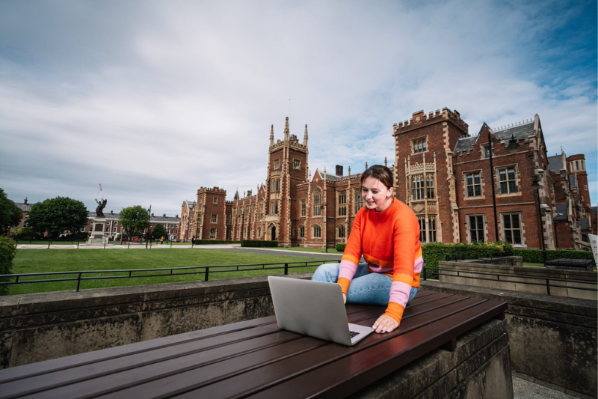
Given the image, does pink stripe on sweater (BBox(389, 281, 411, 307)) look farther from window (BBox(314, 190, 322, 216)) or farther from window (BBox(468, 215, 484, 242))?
window (BBox(314, 190, 322, 216))

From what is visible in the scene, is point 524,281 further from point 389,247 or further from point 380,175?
point 380,175

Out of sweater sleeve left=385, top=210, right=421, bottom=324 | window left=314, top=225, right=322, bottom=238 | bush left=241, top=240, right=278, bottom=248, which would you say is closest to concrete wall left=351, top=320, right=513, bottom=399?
sweater sleeve left=385, top=210, right=421, bottom=324


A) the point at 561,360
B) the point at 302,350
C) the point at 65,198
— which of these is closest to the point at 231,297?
the point at 302,350

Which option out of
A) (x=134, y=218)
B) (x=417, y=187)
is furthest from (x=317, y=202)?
(x=134, y=218)

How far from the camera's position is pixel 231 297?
4.61 m

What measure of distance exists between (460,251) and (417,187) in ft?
36.8

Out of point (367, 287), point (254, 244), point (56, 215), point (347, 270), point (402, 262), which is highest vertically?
point (56, 215)

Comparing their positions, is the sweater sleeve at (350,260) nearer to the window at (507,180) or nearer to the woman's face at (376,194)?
the woman's face at (376,194)

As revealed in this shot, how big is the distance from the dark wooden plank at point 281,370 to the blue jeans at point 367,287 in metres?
0.52

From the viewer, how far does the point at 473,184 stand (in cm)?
1973

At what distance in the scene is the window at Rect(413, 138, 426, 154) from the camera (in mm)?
22734

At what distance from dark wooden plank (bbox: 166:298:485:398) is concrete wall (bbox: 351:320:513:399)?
0.21m

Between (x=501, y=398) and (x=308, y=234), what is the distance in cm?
3644

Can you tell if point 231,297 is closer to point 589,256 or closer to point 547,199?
point 589,256
